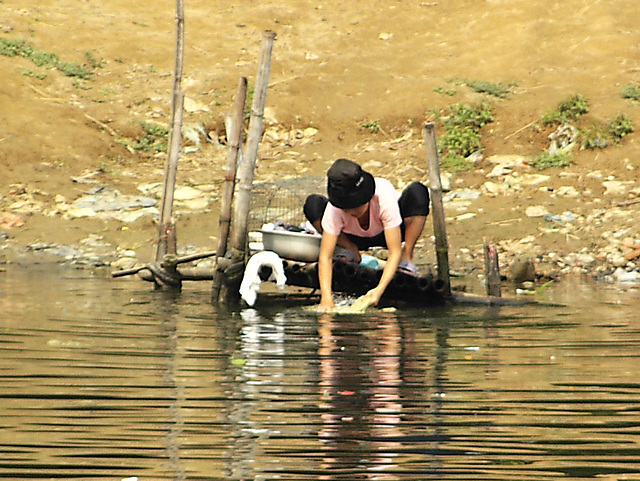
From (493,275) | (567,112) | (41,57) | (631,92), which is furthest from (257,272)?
(41,57)

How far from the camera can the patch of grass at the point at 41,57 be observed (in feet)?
75.8

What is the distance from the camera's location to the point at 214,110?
72.8 ft

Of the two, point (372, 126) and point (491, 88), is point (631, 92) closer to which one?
point (491, 88)

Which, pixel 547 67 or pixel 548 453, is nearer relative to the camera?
pixel 548 453

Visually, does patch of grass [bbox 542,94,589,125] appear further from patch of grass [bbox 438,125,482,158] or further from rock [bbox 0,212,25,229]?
rock [bbox 0,212,25,229]

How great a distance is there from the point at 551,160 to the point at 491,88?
15.9 feet

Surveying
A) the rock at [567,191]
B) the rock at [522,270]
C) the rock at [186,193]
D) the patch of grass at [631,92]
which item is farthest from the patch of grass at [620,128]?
the rock at [186,193]

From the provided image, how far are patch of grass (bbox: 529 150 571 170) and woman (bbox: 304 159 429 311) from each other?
26.6ft

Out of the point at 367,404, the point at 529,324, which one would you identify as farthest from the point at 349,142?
the point at 367,404

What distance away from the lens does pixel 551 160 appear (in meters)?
17.5

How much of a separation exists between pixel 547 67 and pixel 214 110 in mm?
7171

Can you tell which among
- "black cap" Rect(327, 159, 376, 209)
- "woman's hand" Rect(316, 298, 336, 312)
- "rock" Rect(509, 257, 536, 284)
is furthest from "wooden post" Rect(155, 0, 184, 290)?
"rock" Rect(509, 257, 536, 284)

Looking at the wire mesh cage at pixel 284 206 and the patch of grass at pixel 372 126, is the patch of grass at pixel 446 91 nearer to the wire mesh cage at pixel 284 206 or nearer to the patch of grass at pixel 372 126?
the patch of grass at pixel 372 126

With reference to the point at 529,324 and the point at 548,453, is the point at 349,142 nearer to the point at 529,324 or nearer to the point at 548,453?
the point at 529,324
